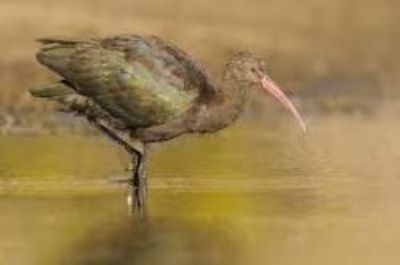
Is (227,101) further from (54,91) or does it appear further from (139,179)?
(54,91)

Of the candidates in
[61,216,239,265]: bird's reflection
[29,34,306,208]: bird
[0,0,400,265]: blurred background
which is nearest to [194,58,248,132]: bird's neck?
[29,34,306,208]: bird

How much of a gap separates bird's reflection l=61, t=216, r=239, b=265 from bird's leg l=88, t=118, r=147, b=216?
92 cm

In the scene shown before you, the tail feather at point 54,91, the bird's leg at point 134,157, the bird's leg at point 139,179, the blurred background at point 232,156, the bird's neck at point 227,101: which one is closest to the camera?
the blurred background at point 232,156

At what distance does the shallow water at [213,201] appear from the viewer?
36.8 feet

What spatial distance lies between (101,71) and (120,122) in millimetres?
413

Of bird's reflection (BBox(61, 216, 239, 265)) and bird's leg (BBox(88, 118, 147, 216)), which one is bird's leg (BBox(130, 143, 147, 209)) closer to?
bird's leg (BBox(88, 118, 147, 216))

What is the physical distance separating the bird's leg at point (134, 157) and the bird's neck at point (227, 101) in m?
0.57

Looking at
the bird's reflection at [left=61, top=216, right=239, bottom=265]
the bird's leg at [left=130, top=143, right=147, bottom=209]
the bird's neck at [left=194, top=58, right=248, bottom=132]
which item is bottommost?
the bird's reflection at [left=61, top=216, right=239, bottom=265]

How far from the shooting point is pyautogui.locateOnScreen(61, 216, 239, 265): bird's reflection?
10.9m

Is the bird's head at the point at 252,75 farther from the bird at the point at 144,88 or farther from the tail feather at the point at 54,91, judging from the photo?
the tail feather at the point at 54,91

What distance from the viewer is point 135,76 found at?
1343cm

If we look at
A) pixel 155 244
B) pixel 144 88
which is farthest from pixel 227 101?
Result: pixel 155 244

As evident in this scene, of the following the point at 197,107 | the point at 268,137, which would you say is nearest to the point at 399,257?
the point at 197,107

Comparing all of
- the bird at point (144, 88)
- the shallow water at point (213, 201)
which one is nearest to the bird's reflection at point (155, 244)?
the shallow water at point (213, 201)
